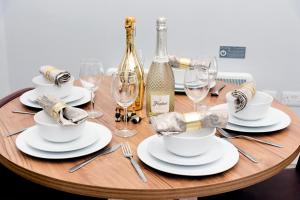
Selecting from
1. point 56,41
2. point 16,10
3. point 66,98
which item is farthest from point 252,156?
point 16,10

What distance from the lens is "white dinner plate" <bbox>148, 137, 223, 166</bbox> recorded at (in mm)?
1041

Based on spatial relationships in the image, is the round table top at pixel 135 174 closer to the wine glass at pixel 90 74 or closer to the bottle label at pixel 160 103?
the bottle label at pixel 160 103

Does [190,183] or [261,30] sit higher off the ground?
[261,30]

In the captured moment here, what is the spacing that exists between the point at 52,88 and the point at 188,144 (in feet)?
2.07

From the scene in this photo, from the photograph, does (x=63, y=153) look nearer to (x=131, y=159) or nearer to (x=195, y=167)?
(x=131, y=159)

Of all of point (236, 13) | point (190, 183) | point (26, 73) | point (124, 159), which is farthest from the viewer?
point (26, 73)

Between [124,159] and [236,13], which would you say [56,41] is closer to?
[236,13]

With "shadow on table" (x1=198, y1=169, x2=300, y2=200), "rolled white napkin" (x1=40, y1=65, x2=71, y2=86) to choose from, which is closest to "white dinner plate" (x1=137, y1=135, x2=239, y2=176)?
"shadow on table" (x1=198, y1=169, x2=300, y2=200)

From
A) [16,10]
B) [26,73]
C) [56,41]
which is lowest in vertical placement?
[26,73]

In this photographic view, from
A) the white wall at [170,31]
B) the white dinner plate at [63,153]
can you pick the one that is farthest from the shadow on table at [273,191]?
the white wall at [170,31]

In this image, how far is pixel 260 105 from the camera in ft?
4.27

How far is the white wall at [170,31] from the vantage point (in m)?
2.41

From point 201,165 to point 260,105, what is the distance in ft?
1.24

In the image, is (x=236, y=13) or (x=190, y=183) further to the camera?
(x=236, y=13)
